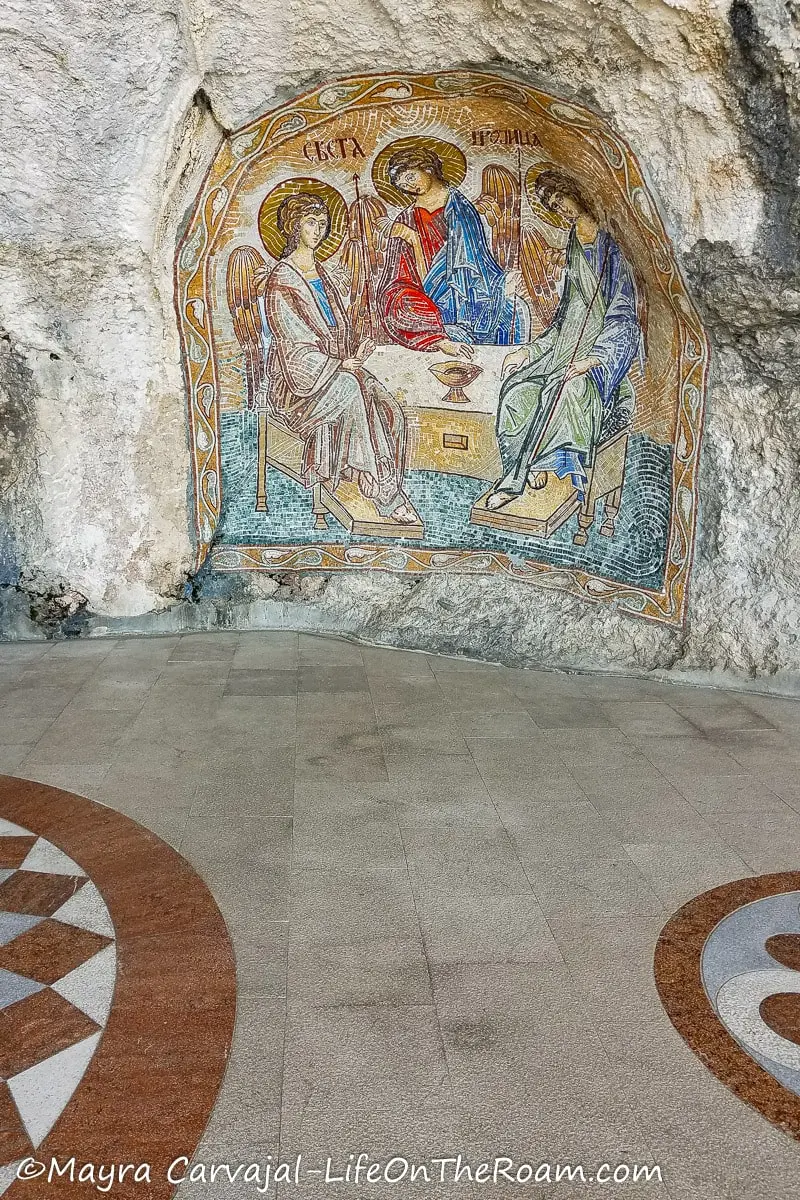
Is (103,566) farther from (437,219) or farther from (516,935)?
(516,935)

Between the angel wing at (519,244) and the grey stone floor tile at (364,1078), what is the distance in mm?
4450

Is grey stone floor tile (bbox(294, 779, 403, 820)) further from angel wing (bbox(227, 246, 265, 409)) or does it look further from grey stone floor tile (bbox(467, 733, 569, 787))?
angel wing (bbox(227, 246, 265, 409))

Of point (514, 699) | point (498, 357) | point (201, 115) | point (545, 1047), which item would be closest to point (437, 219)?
point (498, 357)

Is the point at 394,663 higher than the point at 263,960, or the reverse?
the point at 394,663

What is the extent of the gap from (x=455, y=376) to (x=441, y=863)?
360cm

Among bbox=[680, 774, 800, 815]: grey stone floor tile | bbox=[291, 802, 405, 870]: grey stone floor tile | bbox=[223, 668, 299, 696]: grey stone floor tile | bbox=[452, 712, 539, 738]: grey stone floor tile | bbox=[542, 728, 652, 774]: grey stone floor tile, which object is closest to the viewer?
bbox=[291, 802, 405, 870]: grey stone floor tile

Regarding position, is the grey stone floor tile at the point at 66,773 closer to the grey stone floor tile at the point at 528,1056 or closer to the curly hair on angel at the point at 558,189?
the grey stone floor tile at the point at 528,1056

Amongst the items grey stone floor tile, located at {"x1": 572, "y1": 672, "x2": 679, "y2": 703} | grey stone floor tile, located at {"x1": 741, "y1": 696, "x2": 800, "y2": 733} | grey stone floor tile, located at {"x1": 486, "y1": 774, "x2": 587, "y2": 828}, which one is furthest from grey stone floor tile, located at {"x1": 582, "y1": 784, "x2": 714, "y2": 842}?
grey stone floor tile, located at {"x1": 572, "y1": 672, "x2": 679, "y2": 703}

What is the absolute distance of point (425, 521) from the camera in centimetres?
622

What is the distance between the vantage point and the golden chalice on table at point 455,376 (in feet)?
19.6

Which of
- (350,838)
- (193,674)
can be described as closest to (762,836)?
(350,838)

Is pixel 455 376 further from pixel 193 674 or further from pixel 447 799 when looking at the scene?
pixel 447 799

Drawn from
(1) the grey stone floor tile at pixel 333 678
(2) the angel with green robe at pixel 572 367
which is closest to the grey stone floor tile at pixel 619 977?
(1) the grey stone floor tile at pixel 333 678

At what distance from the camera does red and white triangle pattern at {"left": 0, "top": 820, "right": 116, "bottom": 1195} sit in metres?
2.11
